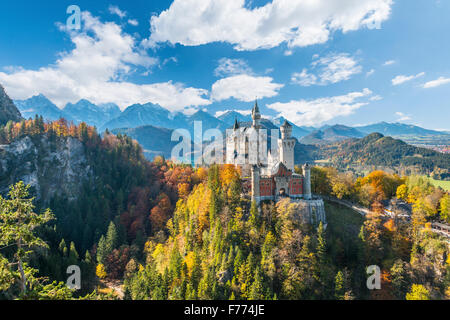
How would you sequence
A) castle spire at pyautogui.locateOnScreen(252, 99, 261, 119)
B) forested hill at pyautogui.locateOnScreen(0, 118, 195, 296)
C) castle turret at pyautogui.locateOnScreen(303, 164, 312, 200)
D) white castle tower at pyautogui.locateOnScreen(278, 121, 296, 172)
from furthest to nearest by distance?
forested hill at pyautogui.locateOnScreen(0, 118, 195, 296), castle spire at pyautogui.locateOnScreen(252, 99, 261, 119), white castle tower at pyautogui.locateOnScreen(278, 121, 296, 172), castle turret at pyautogui.locateOnScreen(303, 164, 312, 200)

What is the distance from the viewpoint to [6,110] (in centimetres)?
11638

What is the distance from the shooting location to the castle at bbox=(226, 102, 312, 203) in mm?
47875

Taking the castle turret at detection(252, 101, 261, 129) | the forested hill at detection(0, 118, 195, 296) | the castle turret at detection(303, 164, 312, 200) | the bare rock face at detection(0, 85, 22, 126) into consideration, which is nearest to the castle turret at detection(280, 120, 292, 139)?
the castle turret at detection(303, 164, 312, 200)

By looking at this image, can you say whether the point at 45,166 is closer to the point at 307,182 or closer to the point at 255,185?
the point at 255,185

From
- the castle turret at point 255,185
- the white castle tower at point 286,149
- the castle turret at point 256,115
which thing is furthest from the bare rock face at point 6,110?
the white castle tower at point 286,149

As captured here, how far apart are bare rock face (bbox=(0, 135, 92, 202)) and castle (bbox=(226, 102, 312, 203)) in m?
61.6

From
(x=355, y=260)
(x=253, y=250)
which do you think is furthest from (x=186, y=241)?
(x=355, y=260)

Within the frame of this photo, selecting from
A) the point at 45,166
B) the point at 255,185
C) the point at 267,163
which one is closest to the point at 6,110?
the point at 45,166

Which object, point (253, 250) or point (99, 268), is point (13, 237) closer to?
point (253, 250)

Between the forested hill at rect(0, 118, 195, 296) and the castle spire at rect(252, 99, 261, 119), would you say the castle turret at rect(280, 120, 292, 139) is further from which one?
the forested hill at rect(0, 118, 195, 296)

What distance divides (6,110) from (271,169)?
460ft

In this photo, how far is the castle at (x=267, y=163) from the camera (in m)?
47.9

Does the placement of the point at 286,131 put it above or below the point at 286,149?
above
